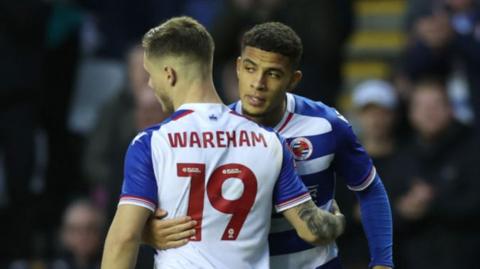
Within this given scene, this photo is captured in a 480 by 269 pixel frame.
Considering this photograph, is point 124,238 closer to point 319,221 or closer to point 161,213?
point 161,213

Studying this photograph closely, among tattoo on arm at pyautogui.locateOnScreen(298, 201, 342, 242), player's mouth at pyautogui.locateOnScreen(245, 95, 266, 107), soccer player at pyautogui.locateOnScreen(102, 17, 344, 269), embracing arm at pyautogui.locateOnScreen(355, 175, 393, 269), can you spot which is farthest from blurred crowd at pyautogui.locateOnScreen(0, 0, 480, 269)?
soccer player at pyautogui.locateOnScreen(102, 17, 344, 269)

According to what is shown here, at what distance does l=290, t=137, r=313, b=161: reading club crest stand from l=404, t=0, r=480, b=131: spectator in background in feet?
14.4

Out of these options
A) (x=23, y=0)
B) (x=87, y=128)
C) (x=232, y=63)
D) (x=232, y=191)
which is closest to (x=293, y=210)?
(x=232, y=191)

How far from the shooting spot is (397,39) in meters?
13.0

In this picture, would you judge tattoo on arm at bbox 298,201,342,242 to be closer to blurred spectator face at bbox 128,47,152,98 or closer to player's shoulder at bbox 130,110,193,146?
player's shoulder at bbox 130,110,193,146

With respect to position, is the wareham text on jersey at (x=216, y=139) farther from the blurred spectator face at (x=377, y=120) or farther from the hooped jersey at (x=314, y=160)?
the blurred spectator face at (x=377, y=120)

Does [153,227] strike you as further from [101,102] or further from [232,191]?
[101,102]

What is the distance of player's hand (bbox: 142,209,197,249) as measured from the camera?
6.03 meters

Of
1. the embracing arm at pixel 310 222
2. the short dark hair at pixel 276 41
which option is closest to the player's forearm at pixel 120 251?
the embracing arm at pixel 310 222

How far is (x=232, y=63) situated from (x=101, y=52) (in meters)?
2.40

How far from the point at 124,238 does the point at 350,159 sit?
1274mm

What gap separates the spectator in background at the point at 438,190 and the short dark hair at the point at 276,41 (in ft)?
12.5

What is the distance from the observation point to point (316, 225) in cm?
621

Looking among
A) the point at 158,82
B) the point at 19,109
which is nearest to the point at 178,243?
the point at 158,82
